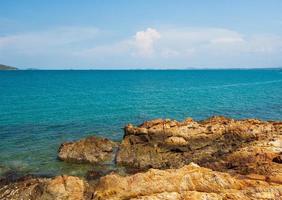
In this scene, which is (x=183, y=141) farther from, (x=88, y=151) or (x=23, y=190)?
(x=23, y=190)

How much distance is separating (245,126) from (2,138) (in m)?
28.4

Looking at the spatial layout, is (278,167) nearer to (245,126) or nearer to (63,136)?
(245,126)

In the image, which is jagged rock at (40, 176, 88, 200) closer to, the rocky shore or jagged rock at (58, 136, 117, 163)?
the rocky shore

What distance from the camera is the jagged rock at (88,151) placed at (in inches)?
1473

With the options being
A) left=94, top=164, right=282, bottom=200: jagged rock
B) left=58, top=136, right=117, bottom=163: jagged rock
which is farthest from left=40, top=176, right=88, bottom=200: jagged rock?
left=58, top=136, right=117, bottom=163: jagged rock

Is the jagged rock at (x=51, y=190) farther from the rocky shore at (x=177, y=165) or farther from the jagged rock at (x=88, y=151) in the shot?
the jagged rock at (x=88, y=151)

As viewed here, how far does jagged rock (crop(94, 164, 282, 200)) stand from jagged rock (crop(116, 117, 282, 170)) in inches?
492

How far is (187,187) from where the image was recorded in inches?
795

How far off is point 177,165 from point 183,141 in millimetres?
3459

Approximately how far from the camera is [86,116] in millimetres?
64000

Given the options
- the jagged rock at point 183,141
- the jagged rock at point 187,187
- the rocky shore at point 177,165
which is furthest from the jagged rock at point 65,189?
the jagged rock at point 183,141

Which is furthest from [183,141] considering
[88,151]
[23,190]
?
[23,190]

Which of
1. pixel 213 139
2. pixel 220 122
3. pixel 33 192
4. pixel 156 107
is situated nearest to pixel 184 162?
pixel 213 139

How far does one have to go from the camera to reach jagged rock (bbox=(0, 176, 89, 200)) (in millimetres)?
24375
